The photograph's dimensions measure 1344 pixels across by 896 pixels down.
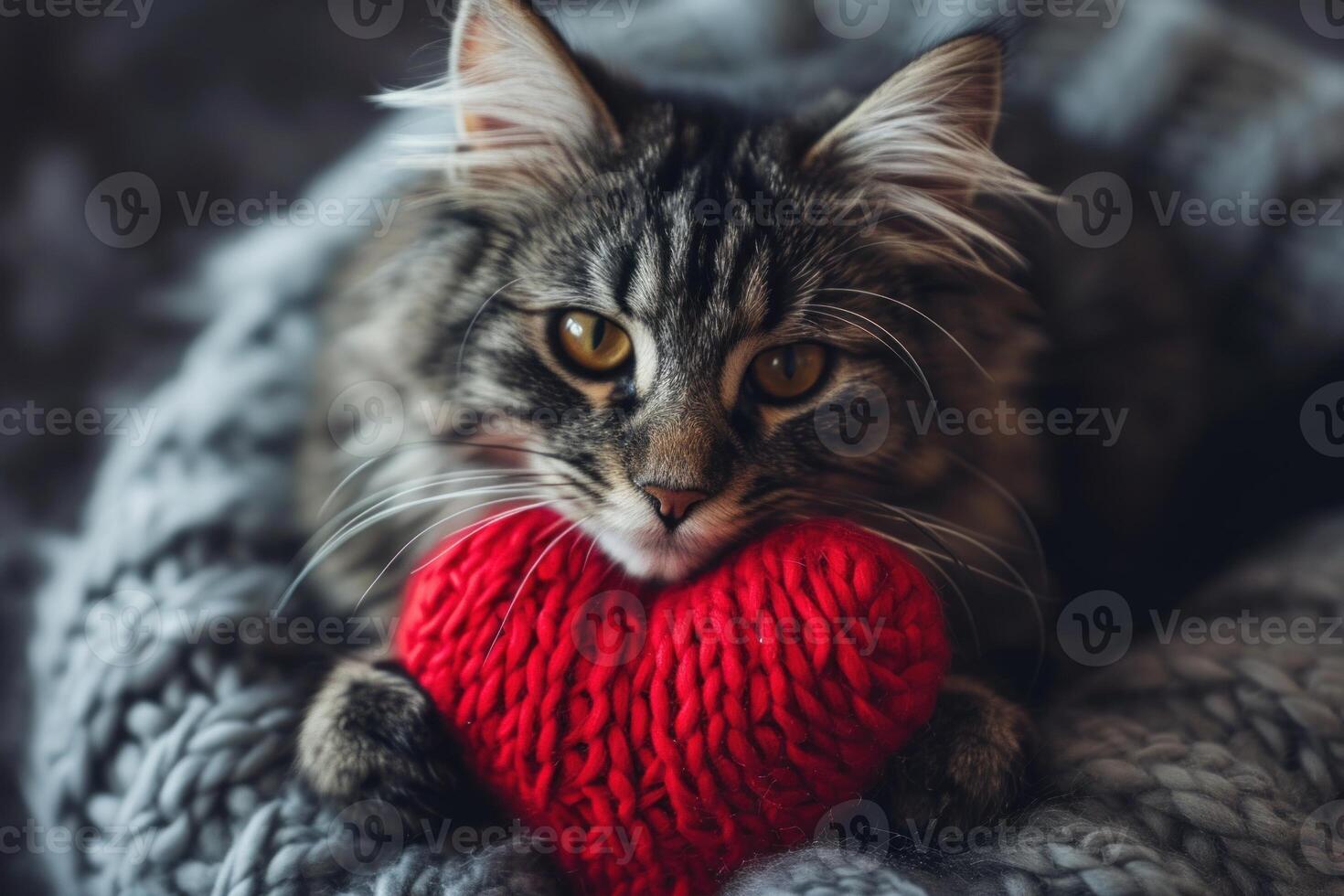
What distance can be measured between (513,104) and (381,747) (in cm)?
63

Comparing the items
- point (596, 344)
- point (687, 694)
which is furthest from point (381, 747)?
point (596, 344)

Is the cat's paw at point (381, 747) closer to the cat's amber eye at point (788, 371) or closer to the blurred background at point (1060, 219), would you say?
the cat's amber eye at point (788, 371)

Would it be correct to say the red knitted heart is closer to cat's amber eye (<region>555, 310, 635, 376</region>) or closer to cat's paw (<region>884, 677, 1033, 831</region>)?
→ cat's paw (<region>884, 677, 1033, 831</region>)

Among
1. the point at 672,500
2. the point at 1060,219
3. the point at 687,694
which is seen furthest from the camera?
the point at 1060,219

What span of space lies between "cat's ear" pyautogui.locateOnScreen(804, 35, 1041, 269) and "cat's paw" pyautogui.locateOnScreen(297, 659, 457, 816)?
61cm

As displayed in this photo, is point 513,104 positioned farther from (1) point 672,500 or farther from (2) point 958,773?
(2) point 958,773

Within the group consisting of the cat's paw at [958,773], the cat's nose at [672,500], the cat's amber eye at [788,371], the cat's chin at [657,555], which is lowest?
the cat's paw at [958,773]

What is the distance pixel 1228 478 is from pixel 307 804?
1228 mm

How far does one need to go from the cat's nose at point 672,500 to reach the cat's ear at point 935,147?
0.35m

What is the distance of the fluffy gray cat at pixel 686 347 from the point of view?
807 millimetres

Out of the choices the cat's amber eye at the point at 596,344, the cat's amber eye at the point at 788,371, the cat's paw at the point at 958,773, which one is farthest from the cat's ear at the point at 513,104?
the cat's paw at the point at 958,773

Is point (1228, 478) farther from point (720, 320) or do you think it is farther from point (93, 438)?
point (93, 438)

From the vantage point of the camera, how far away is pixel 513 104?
981 millimetres

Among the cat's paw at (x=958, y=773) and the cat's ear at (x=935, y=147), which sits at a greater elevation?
the cat's ear at (x=935, y=147)
